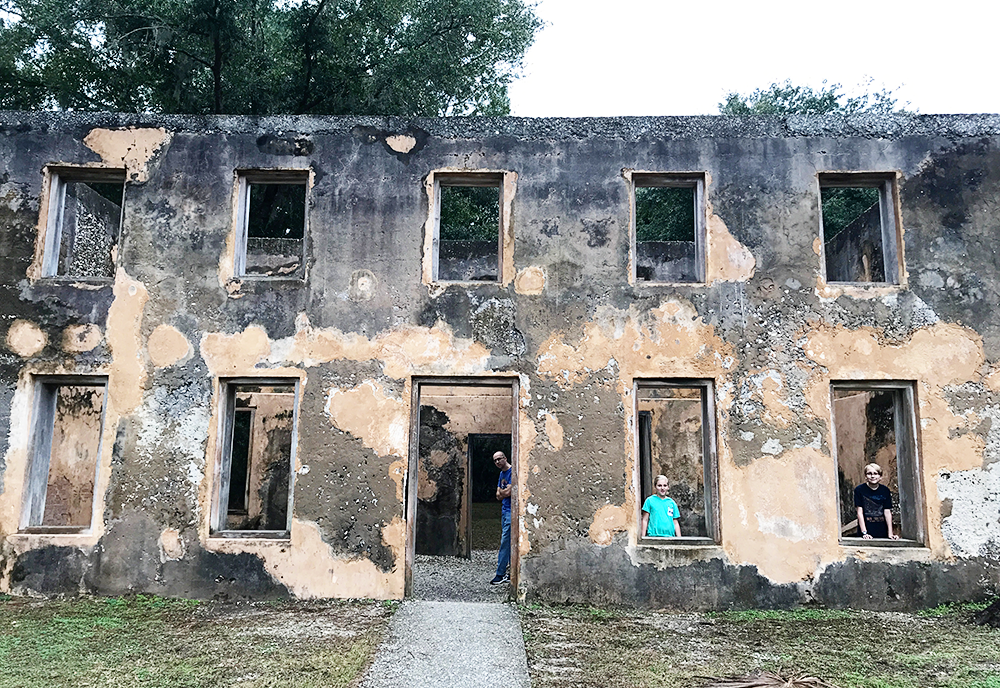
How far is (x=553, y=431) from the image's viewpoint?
7.81m

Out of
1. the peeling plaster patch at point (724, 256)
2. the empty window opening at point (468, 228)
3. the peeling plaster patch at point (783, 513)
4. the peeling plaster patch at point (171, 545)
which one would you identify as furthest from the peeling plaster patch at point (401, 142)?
the peeling plaster patch at point (783, 513)

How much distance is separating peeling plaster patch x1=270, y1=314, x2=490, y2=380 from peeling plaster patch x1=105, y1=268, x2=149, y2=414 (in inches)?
55.9

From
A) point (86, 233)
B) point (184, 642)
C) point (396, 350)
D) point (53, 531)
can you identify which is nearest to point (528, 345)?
point (396, 350)

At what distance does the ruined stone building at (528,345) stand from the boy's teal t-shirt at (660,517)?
5.2 inches

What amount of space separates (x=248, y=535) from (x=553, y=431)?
332cm

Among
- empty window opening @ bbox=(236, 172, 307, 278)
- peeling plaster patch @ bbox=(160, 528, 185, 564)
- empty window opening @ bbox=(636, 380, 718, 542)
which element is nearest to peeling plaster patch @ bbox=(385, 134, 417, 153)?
empty window opening @ bbox=(236, 172, 307, 278)

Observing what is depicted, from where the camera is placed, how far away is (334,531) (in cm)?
773

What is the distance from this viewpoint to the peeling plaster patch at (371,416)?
7.86 meters

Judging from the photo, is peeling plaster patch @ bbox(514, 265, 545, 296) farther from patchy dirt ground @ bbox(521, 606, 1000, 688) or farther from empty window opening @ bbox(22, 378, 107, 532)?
empty window opening @ bbox(22, 378, 107, 532)

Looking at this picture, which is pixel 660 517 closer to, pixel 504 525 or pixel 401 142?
pixel 504 525

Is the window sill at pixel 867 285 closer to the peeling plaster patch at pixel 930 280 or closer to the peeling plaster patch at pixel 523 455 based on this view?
the peeling plaster patch at pixel 930 280

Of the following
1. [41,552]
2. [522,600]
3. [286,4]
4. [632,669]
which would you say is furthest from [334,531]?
[286,4]

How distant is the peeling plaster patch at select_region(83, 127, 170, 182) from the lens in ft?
27.5

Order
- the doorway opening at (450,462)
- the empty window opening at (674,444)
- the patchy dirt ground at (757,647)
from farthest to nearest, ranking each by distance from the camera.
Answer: the empty window opening at (674,444) < the doorway opening at (450,462) < the patchy dirt ground at (757,647)
